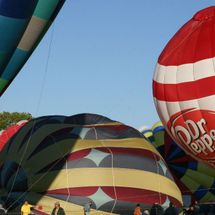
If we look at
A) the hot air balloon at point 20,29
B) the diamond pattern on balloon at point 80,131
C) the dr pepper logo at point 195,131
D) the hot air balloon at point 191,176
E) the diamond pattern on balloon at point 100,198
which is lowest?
the hot air balloon at point 191,176

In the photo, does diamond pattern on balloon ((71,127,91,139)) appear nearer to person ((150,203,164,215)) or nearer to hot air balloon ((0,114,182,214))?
hot air balloon ((0,114,182,214))

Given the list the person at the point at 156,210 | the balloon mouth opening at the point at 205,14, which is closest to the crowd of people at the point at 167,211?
the person at the point at 156,210

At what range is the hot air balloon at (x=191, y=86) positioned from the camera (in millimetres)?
16672

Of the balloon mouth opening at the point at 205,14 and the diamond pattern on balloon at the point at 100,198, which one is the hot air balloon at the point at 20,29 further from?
the diamond pattern on balloon at the point at 100,198

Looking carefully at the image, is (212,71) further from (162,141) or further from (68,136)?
(162,141)

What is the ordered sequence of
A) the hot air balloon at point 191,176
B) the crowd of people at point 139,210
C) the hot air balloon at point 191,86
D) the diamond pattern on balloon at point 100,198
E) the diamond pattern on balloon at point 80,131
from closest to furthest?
the hot air balloon at point 191,86, the crowd of people at point 139,210, the diamond pattern on balloon at point 100,198, the diamond pattern on balloon at point 80,131, the hot air balloon at point 191,176

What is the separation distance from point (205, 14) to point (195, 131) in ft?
10.8

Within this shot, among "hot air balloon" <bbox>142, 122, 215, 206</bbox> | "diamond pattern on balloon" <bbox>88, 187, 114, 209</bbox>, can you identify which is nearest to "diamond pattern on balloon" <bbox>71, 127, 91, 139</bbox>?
"diamond pattern on balloon" <bbox>88, 187, 114, 209</bbox>

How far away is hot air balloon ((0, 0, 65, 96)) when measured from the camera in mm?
14703

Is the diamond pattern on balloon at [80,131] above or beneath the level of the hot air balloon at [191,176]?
above

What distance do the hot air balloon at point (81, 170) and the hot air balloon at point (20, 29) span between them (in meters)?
4.66

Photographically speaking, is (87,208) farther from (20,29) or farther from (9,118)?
(9,118)

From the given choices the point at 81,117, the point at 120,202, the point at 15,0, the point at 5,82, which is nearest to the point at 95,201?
the point at 120,202

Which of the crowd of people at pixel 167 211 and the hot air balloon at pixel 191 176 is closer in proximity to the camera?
the crowd of people at pixel 167 211
